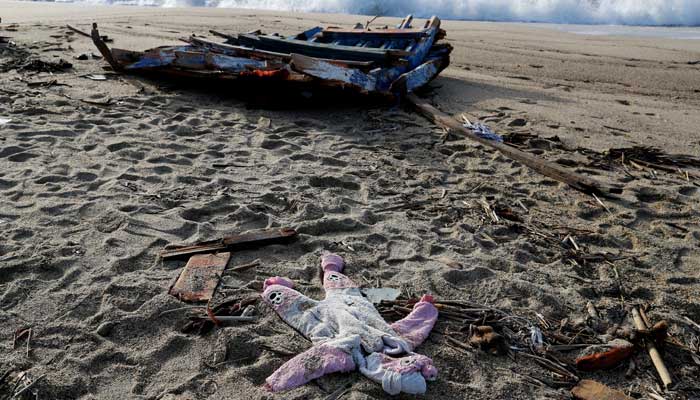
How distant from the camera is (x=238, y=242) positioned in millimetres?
3189

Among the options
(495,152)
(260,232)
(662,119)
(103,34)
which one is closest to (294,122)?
(495,152)

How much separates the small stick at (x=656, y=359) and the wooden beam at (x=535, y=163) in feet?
5.00

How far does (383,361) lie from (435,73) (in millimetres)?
5068

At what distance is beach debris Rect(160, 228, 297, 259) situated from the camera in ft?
10.2

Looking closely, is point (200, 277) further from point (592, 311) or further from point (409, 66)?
point (409, 66)

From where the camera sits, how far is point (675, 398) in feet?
7.38

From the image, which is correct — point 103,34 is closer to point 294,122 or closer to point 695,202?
point 294,122

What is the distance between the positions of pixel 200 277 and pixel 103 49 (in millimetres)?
4630

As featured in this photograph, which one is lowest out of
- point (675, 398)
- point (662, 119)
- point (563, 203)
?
point (675, 398)

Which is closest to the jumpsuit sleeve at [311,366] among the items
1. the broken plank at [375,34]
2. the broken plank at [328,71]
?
the broken plank at [328,71]

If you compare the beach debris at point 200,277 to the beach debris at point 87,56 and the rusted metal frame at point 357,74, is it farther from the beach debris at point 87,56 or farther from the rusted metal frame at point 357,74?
the beach debris at point 87,56

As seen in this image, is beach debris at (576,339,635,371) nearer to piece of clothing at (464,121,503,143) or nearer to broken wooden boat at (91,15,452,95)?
piece of clothing at (464,121,503,143)

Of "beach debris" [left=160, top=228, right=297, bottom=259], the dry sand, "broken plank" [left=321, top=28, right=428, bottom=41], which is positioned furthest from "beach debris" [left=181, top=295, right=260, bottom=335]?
"broken plank" [left=321, top=28, right=428, bottom=41]

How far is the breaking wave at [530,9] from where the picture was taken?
16.6m
